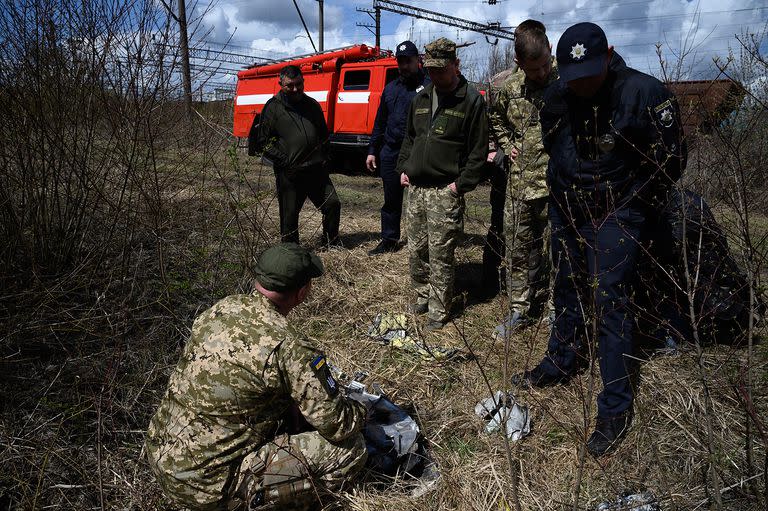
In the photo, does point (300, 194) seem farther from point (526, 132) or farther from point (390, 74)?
point (390, 74)

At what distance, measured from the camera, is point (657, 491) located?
2148mm

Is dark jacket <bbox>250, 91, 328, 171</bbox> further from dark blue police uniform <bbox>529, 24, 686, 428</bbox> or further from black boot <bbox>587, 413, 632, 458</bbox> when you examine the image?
black boot <bbox>587, 413, 632, 458</bbox>

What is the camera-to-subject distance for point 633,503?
1972mm

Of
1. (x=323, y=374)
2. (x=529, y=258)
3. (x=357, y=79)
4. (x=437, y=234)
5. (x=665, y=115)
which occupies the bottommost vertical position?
(x=323, y=374)

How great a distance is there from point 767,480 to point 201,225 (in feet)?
15.8

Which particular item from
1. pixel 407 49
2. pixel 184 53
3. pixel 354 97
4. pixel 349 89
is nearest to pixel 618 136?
pixel 407 49

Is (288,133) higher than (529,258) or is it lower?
higher

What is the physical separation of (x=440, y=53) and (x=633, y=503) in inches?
108

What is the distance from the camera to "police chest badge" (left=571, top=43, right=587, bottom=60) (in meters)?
2.33

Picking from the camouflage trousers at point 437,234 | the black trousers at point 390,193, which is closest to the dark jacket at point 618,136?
the camouflage trousers at point 437,234

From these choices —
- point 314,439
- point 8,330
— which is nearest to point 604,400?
point 314,439

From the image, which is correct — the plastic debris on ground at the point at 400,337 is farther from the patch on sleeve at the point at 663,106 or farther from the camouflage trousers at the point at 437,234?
the patch on sleeve at the point at 663,106

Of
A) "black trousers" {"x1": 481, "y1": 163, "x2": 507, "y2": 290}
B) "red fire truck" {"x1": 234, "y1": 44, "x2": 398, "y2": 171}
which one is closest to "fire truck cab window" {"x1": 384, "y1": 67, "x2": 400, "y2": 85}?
"red fire truck" {"x1": 234, "y1": 44, "x2": 398, "y2": 171}

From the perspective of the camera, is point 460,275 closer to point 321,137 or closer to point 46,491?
point 321,137
